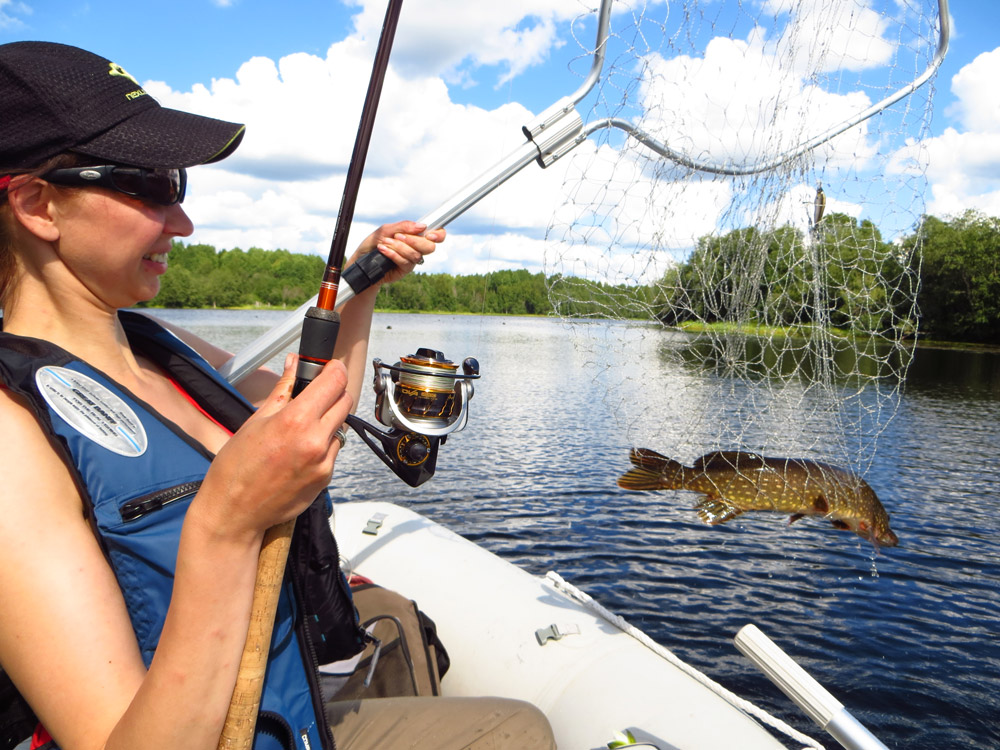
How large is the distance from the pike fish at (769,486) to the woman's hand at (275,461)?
2418mm

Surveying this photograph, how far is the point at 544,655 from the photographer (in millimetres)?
2871

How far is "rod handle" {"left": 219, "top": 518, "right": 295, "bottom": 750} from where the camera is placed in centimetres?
111

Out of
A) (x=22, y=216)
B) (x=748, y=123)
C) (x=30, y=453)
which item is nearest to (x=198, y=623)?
(x=30, y=453)

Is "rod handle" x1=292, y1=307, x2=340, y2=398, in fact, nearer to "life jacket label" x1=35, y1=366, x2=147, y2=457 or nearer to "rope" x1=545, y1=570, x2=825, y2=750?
"life jacket label" x1=35, y1=366, x2=147, y2=457

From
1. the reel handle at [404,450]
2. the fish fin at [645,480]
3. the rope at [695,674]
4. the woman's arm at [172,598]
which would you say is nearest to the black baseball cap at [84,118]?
the woman's arm at [172,598]

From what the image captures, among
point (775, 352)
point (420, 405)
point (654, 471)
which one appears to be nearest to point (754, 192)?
point (775, 352)

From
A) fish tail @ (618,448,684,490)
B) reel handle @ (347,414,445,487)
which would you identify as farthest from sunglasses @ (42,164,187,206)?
fish tail @ (618,448,684,490)

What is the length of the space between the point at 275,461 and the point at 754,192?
254 centimetres

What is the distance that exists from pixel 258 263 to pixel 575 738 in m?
76.5

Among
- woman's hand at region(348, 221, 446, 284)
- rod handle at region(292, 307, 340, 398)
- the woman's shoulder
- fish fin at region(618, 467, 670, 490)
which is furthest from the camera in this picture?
fish fin at region(618, 467, 670, 490)

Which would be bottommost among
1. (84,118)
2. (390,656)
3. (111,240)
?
(390,656)

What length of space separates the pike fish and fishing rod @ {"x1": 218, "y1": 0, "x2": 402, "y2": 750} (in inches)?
83.1

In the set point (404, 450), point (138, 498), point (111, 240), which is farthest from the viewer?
point (404, 450)

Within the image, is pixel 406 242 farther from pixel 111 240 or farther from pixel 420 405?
pixel 111 240
